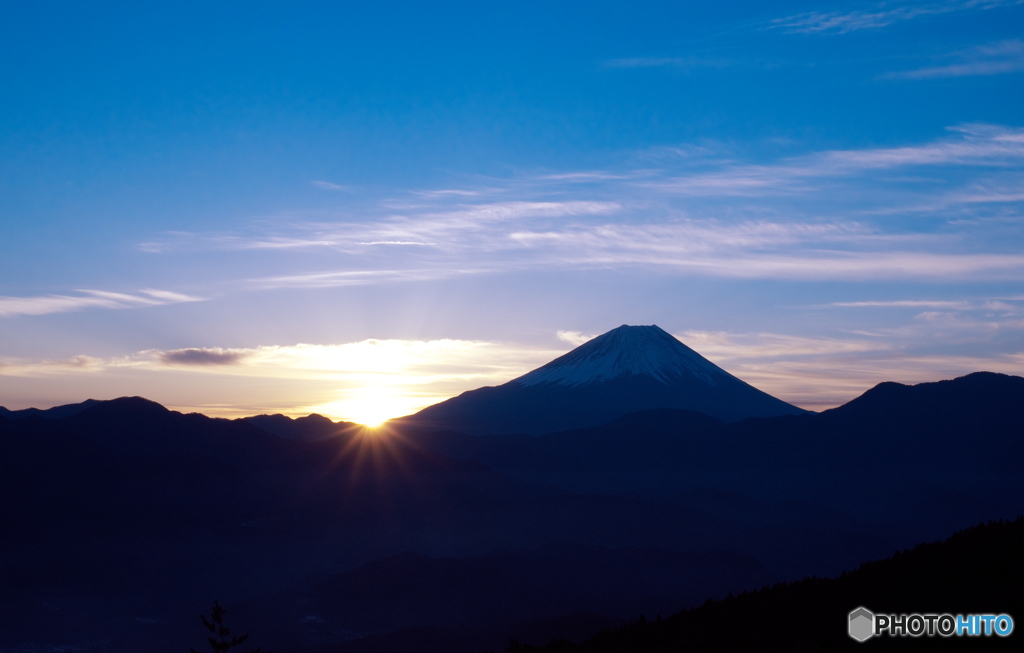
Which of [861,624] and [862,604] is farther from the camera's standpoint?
[862,604]

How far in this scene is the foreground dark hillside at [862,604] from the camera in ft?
85.5

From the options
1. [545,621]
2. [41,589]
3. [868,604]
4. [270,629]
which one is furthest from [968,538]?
[41,589]

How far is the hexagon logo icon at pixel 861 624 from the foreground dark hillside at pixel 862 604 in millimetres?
267

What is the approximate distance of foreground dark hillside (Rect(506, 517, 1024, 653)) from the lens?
26.1 meters

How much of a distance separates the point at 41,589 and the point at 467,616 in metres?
86.7

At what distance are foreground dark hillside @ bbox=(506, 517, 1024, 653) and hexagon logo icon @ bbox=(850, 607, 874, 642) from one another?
27 centimetres

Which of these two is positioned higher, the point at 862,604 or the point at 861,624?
the point at 862,604

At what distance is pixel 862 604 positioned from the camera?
28.5m

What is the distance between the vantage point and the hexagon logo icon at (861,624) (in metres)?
26.0

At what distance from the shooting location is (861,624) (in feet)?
87.8

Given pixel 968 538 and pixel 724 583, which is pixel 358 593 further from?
pixel 968 538

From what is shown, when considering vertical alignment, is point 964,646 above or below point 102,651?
above

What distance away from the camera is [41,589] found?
7421 inches

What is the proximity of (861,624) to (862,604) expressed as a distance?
1.92 m
